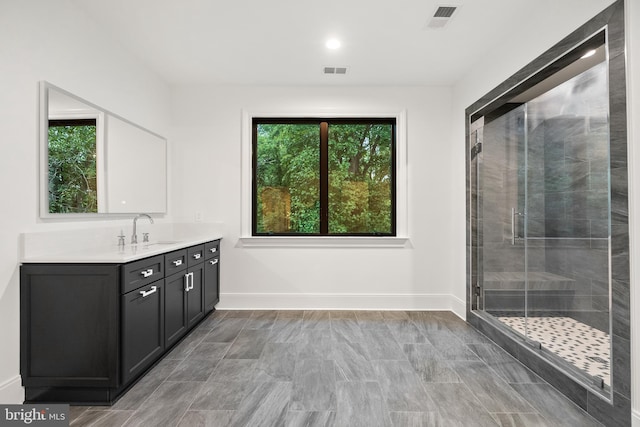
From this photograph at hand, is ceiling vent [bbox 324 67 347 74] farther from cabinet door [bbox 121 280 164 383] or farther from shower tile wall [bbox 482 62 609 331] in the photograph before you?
cabinet door [bbox 121 280 164 383]

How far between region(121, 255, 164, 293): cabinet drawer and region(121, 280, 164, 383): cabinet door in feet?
0.14

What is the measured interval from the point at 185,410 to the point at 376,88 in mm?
3652

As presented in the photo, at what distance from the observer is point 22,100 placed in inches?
81.8

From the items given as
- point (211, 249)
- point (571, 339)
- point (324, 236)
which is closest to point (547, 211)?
point (571, 339)

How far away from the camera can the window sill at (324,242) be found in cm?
410

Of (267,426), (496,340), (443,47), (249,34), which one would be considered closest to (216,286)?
(267,426)

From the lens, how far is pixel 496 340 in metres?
3.04

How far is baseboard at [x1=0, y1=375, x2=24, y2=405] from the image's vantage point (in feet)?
6.37

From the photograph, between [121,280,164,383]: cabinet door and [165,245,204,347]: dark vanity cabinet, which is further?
[165,245,204,347]: dark vanity cabinet

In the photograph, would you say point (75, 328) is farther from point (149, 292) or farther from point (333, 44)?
point (333, 44)

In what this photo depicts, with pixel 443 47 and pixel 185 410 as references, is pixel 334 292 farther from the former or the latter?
pixel 443 47

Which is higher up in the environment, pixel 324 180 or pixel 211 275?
pixel 324 180

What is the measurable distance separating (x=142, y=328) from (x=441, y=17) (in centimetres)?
312

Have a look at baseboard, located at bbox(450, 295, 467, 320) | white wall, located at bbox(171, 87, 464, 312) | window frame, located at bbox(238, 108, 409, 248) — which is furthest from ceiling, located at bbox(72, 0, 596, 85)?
baseboard, located at bbox(450, 295, 467, 320)
